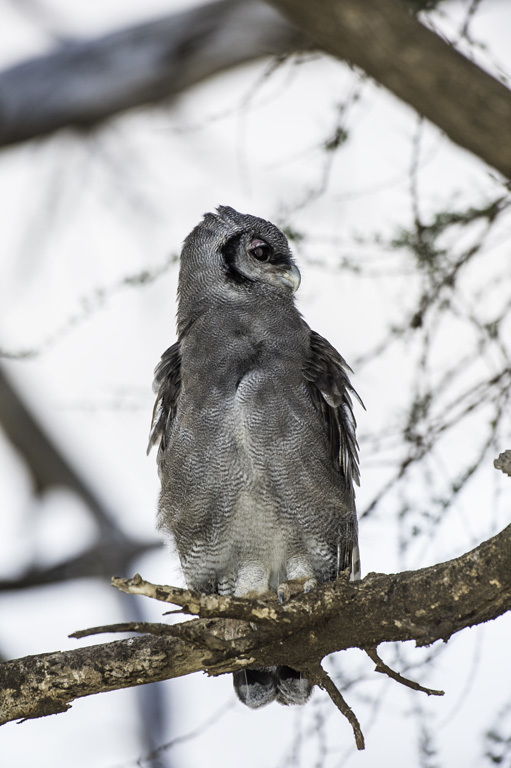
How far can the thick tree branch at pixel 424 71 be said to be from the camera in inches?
111

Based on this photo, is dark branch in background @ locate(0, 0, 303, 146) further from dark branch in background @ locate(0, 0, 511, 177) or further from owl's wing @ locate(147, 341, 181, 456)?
owl's wing @ locate(147, 341, 181, 456)

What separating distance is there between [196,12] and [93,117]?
1.12 m

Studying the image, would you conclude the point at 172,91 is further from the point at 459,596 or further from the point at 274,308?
the point at 459,596

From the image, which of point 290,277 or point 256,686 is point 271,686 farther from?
point 290,277

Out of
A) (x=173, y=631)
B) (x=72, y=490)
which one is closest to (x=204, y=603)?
(x=173, y=631)

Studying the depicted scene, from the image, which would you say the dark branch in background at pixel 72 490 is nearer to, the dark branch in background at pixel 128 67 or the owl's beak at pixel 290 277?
the dark branch in background at pixel 128 67

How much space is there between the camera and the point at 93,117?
23.9 ft

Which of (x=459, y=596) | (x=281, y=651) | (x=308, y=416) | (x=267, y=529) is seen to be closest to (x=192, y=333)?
(x=308, y=416)

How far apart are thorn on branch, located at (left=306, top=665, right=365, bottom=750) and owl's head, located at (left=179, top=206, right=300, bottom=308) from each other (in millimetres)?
2172

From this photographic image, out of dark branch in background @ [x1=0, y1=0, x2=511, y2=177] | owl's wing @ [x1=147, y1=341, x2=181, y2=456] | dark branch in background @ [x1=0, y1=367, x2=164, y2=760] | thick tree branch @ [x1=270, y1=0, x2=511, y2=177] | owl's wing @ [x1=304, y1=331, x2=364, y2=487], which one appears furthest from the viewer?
dark branch in background @ [x1=0, y1=367, x2=164, y2=760]

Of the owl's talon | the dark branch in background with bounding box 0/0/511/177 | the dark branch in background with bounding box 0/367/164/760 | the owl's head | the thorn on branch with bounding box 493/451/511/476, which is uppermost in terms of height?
the dark branch in background with bounding box 0/0/511/177

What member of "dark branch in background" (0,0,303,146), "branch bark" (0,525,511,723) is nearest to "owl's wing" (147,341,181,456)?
"branch bark" (0,525,511,723)

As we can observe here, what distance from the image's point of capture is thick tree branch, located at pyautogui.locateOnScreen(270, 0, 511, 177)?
9.27 feet

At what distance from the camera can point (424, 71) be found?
2867 mm
